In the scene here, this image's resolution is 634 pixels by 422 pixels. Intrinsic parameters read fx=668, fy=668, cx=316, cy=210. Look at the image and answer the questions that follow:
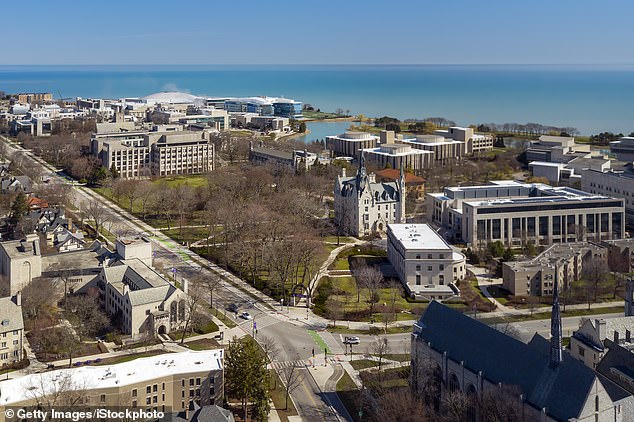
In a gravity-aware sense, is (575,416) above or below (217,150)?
below

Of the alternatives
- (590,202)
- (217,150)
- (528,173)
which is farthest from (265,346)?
(217,150)

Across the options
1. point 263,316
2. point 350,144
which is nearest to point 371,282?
point 263,316

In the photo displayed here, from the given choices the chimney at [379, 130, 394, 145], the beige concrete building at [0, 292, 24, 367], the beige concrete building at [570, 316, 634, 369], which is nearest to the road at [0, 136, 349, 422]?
the beige concrete building at [570, 316, 634, 369]

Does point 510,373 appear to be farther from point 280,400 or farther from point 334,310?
point 334,310

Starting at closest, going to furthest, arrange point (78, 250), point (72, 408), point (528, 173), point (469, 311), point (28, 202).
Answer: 1. point (72, 408)
2. point (469, 311)
3. point (78, 250)
4. point (28, 202)
5. point (528, 173)

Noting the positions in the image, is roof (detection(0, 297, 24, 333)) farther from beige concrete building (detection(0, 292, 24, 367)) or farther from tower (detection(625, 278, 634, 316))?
tower (detection(625, 278, 634, 316))

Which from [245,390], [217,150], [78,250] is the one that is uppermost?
[217,150]

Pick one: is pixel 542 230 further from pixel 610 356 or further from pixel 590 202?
pixel 610 356
